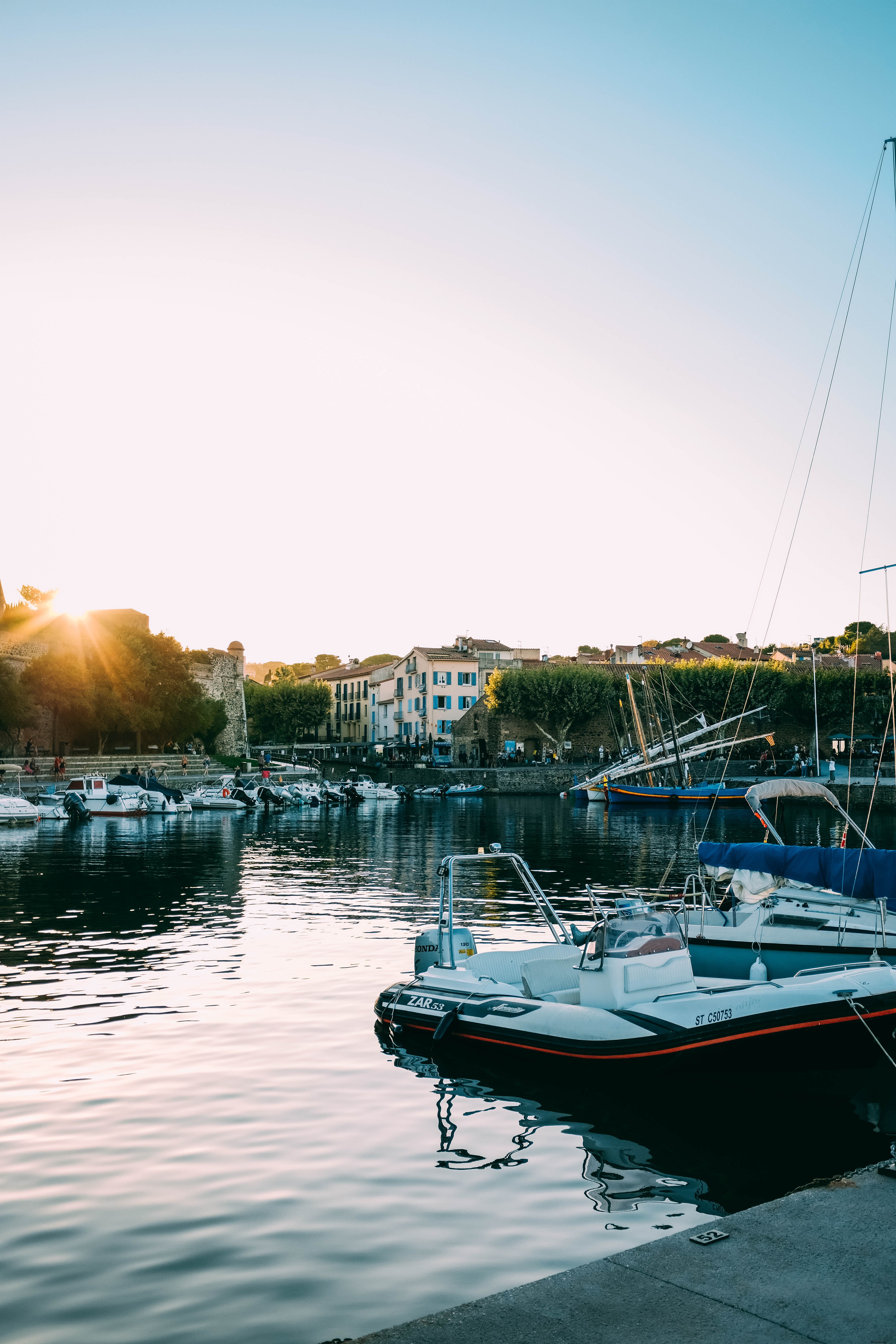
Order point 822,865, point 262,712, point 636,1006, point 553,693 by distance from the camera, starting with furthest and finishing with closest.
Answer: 1. point 262,712
2. point 553,693
3. point 822,865
4. point 636,1006

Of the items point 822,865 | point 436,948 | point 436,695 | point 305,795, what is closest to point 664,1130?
point 436,948

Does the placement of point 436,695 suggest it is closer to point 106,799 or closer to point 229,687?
point 229,687

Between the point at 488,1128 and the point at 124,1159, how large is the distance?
365 centimetres

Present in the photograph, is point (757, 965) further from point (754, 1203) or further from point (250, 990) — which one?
point (250, 990)

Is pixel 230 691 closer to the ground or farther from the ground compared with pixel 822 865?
farther from the ground

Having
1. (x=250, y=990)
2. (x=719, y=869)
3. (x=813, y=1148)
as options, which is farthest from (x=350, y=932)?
(x=813, y=1148)

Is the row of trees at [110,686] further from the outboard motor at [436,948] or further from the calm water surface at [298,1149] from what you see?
the outboard motor at [436,948]

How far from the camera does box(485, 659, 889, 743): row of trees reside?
90.5m

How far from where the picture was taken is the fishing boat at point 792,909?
55.5 feet

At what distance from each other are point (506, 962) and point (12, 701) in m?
65.4

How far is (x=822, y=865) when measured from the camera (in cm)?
1748

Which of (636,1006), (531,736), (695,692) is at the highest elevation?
(695,692)

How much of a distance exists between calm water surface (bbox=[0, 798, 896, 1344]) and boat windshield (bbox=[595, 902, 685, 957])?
152cm

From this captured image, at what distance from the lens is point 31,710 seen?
77.7 m
